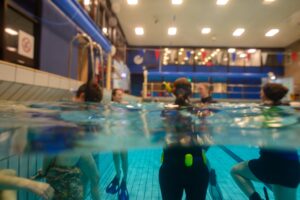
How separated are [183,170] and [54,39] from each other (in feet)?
14.5

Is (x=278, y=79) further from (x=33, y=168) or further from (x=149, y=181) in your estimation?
(x=33, y=168)

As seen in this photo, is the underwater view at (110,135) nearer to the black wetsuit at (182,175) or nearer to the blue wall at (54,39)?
the black wetsuit at (182,175)

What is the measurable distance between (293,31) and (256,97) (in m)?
4.74

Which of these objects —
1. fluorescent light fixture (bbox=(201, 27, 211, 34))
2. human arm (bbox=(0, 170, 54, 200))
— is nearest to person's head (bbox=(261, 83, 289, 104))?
human arm (bbox=(0, 170, 54, 200))

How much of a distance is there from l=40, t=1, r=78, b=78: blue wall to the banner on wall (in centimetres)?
25

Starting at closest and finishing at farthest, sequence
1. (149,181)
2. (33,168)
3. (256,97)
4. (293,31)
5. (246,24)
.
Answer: (33,168), (149,181), (246,24), (293,31), (256,97)

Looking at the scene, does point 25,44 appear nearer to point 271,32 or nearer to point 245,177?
point 245,177

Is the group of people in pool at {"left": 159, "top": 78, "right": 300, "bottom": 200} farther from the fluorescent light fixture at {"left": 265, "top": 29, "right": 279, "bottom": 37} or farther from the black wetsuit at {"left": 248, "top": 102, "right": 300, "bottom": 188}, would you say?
the fluorescent light fixture at {"left": 265, "top": 29, "right": 279, "bottom": 37}

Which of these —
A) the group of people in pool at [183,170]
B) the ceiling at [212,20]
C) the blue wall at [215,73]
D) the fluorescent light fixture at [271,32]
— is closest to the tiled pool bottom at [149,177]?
the group of people in pool at [183,170]

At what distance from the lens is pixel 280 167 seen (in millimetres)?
2447

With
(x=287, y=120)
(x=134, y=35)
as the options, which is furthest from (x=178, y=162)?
(x=134, y=35)

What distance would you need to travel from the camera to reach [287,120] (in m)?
2.62

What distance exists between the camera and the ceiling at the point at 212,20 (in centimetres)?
1057

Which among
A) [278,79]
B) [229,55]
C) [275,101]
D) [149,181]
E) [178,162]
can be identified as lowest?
[149,181]
